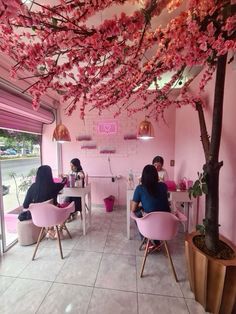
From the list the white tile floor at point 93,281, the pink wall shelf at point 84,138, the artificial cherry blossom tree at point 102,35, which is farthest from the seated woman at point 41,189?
the pink wall shelf at point 84,138

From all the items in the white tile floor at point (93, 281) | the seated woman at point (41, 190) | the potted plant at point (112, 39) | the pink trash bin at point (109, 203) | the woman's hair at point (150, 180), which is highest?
the potted plant at point (112, 39)

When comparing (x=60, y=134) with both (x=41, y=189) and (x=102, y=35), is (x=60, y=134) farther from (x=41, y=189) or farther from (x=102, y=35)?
(x=102, y=35)

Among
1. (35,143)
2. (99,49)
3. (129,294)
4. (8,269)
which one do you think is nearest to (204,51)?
(99,49)

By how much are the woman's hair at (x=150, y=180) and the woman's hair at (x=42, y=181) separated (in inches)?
55.2

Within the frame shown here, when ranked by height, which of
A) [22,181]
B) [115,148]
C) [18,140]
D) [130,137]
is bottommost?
[22,181]

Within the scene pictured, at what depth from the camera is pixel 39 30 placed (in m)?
0.93

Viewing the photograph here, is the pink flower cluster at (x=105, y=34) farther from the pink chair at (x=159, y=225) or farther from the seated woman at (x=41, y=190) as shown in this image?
the seated woman at (x=41, y=190)

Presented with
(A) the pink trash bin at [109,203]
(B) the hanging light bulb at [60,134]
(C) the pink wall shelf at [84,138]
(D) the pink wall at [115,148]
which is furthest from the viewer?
(C) the pink wall shelf at [84,138]

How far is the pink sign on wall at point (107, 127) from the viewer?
12.7 feet

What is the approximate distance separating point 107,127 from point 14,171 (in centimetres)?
206

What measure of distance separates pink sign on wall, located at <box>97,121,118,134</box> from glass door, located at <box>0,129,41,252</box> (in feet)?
4.77

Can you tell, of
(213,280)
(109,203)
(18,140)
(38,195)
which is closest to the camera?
(213,280)

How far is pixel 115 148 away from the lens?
3926mm

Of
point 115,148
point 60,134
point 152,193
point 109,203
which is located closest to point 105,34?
point 152,193
